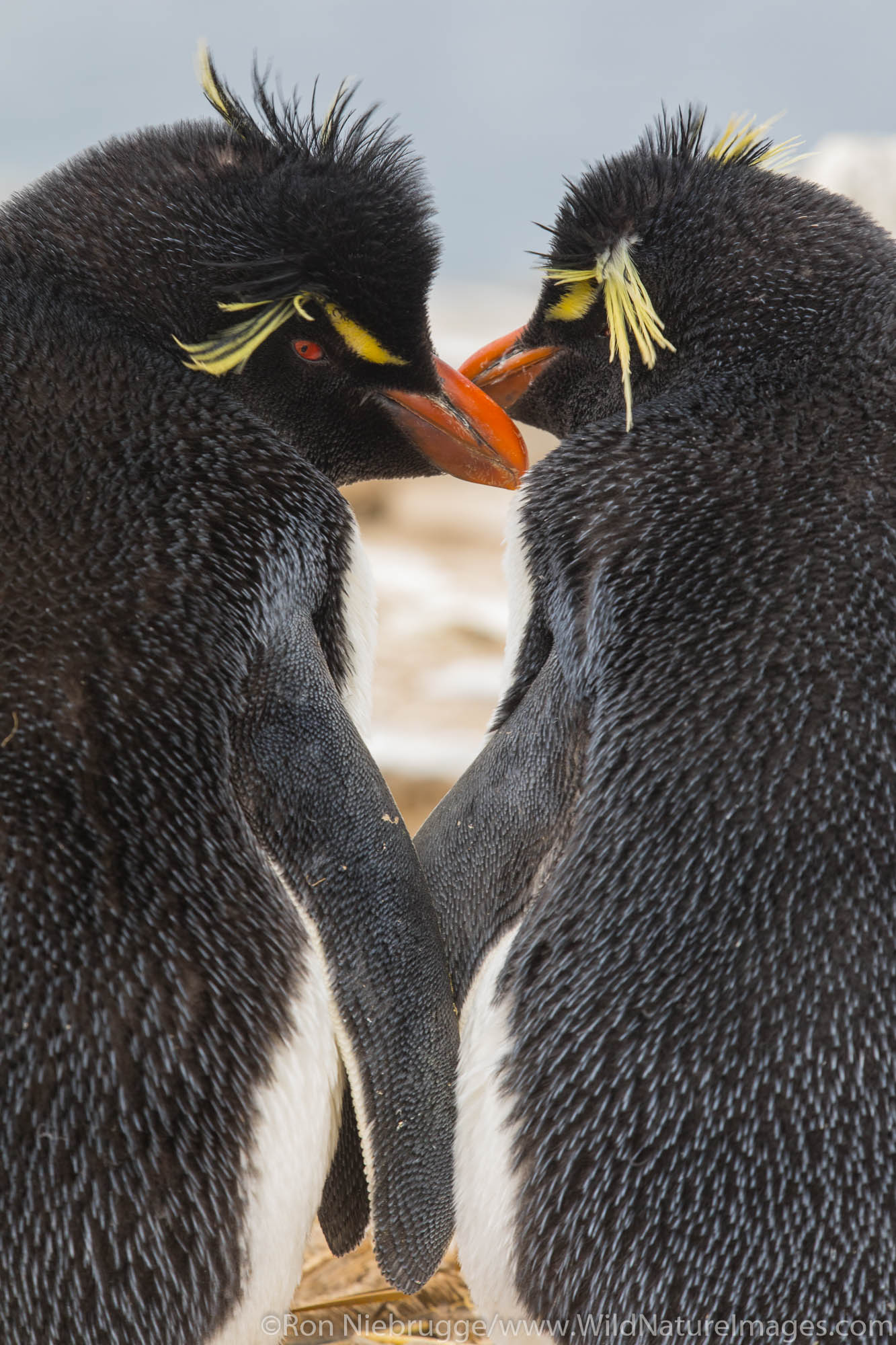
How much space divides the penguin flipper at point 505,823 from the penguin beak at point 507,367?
1.83 ft

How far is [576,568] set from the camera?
1.54 meters

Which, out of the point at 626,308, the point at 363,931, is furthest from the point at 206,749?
the point at 626,308

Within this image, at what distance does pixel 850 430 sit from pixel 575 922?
2.17ft

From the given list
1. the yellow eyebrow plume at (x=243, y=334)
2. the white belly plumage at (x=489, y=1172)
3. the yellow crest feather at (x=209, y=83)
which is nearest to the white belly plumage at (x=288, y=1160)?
the white belly plumage at (x=489, y=1172)

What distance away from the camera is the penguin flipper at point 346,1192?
157 centimetres

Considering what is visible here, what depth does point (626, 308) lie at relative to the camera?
1641 mm

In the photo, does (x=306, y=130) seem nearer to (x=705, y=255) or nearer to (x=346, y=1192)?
(x=705, y=255)

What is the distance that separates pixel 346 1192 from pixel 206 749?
0.63m

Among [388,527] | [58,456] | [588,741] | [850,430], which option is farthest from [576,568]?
[388,527]

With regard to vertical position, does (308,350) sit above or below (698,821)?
above

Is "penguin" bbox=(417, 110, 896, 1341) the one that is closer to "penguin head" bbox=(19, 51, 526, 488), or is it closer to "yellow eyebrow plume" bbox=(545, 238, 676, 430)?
"yellow eyebrow plume" bbox=(545, 238, 676, 430)

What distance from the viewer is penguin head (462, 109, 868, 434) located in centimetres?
160

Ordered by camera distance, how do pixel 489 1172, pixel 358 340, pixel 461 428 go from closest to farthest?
pixel 489 1172, pixel 358 340, pixel 461 428

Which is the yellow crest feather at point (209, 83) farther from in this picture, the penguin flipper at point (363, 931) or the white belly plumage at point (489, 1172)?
the white belly plumage at point (489, 1172)
